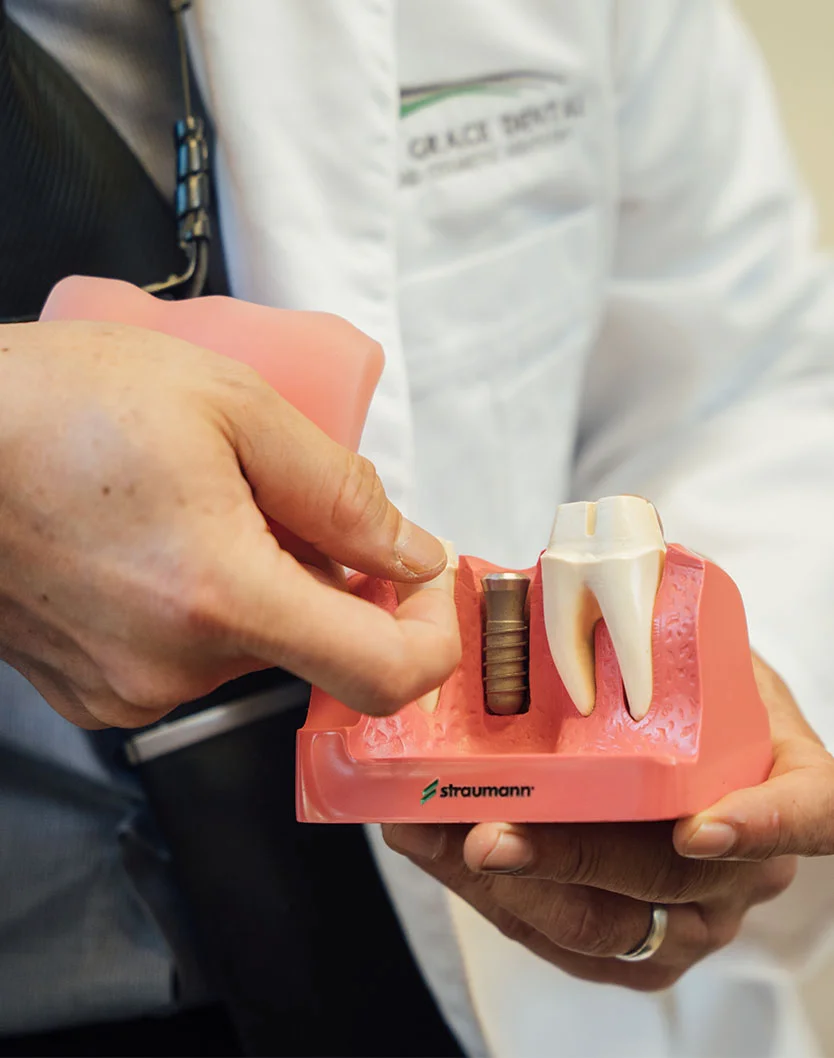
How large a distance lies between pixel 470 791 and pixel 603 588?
Result: 94mm

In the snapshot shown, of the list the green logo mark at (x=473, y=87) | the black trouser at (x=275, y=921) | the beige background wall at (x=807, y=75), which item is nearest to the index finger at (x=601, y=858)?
the black trouser at (x=275, y=921)

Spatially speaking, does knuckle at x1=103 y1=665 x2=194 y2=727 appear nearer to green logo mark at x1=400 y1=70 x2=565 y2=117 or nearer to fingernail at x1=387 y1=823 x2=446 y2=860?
fingernail at x1=387 y1=823 x2=446 y2=860

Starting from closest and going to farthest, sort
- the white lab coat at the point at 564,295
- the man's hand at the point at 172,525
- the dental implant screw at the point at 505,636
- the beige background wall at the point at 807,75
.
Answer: the man's hand at the point at 172,525, the dental implant screw at the point at 505,636, the white lab coat at the point at 564,295, the beige background wall at the point at 807,75

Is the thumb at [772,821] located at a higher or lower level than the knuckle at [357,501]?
lower

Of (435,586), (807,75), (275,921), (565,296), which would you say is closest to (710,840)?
(435,586)

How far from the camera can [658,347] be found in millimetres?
729

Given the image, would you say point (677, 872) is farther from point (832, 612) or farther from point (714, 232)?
point (714, 232)

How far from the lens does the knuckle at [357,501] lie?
317 millimetres

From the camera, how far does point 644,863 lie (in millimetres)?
393

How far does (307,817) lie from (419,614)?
92 millimetres

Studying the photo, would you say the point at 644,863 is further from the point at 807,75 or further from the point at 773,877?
the point at 807,75

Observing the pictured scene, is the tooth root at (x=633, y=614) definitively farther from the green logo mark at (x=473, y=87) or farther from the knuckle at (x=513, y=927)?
the green logo mark at (x=473, y=87)

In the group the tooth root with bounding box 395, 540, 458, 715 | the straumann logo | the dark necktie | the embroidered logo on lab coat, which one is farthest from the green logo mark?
the straumann logo

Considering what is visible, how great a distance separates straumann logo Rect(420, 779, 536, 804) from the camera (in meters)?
0.34
